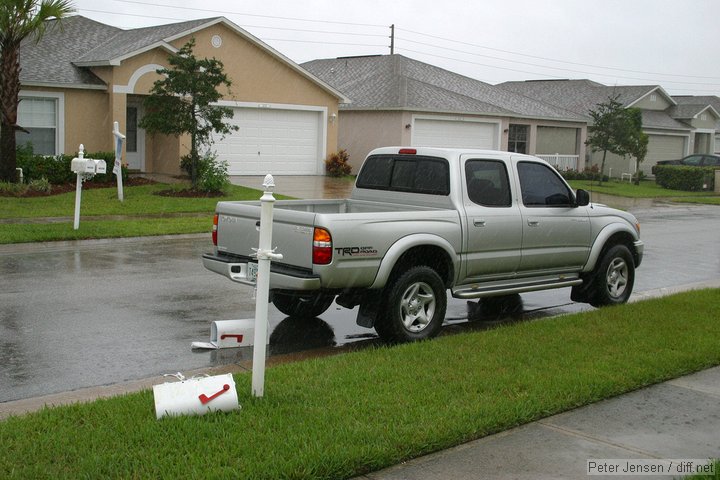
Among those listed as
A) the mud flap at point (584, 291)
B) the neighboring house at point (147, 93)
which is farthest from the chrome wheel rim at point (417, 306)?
the neighboring house at point (147, 93)

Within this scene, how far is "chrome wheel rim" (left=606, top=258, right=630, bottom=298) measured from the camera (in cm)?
1075

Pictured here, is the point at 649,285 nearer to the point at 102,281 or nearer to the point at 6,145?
the point at 102,281

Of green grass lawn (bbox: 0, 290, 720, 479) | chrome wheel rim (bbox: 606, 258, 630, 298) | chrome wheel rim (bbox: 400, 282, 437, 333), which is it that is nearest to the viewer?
green grass lawn (bbox: 0, 290, 720, 479)

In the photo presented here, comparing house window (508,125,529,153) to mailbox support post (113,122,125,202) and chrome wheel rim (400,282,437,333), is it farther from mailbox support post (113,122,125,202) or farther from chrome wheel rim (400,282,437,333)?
chrome wheel rim (400,282,437,333)

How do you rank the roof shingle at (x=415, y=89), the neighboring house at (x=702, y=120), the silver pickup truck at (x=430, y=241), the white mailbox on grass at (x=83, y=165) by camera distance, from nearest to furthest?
the silver pickup truck at (x=430, y=241) → the white mailbox on grass at (x=83, y=165) → the roof shingle at (x=415, y=89) → the neighboring house at (x=702, y=120)

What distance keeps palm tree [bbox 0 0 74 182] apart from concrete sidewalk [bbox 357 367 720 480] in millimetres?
19315

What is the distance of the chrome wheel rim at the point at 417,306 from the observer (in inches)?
334

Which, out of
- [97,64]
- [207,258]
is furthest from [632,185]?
[207,258]

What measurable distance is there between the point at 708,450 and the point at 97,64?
24331mm

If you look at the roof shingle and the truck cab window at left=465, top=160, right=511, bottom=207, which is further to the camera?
the roof shingle

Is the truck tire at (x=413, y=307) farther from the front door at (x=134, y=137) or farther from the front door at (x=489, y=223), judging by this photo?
the front door at (x=134, y=137)

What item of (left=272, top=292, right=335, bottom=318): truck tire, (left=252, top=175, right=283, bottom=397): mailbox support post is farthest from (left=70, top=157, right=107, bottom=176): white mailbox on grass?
(left=252, top=175, right=283, bottom=397): mailbox support post

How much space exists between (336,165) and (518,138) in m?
11.6

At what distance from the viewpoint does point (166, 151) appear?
28.9 meters
